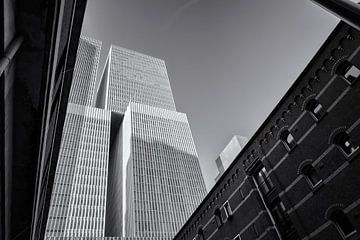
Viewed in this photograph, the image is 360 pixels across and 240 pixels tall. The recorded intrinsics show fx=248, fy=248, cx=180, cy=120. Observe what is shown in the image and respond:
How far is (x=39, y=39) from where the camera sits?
16.2ft

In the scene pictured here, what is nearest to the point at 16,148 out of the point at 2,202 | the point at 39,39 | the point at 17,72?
the point at 2,202

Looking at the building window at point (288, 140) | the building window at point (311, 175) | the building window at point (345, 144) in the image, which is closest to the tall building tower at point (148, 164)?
the building window at point (288, 140)

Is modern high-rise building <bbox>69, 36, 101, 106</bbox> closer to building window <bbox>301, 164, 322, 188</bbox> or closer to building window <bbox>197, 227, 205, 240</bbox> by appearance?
building window <bbox>197, 227, 205, 240</bbox>

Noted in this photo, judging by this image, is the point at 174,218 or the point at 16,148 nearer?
the point at 16,148

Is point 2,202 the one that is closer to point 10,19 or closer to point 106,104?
point 10,19

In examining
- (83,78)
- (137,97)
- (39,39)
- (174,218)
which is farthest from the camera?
(83,78)

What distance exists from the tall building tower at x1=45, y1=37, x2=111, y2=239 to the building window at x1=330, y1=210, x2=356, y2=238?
7263 cm

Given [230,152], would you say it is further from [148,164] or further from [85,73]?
[85,73]

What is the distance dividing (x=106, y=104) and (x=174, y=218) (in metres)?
66.0

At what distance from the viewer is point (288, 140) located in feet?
55.4

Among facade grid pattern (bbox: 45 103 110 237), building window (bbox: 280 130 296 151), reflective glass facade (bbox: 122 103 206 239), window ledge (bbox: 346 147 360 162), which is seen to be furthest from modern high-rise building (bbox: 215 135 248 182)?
window ledge (bbox: 346 147 360 162)

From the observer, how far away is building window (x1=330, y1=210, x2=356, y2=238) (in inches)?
475

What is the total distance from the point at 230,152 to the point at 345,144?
160 m

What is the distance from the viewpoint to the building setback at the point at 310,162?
12859 millimetres
